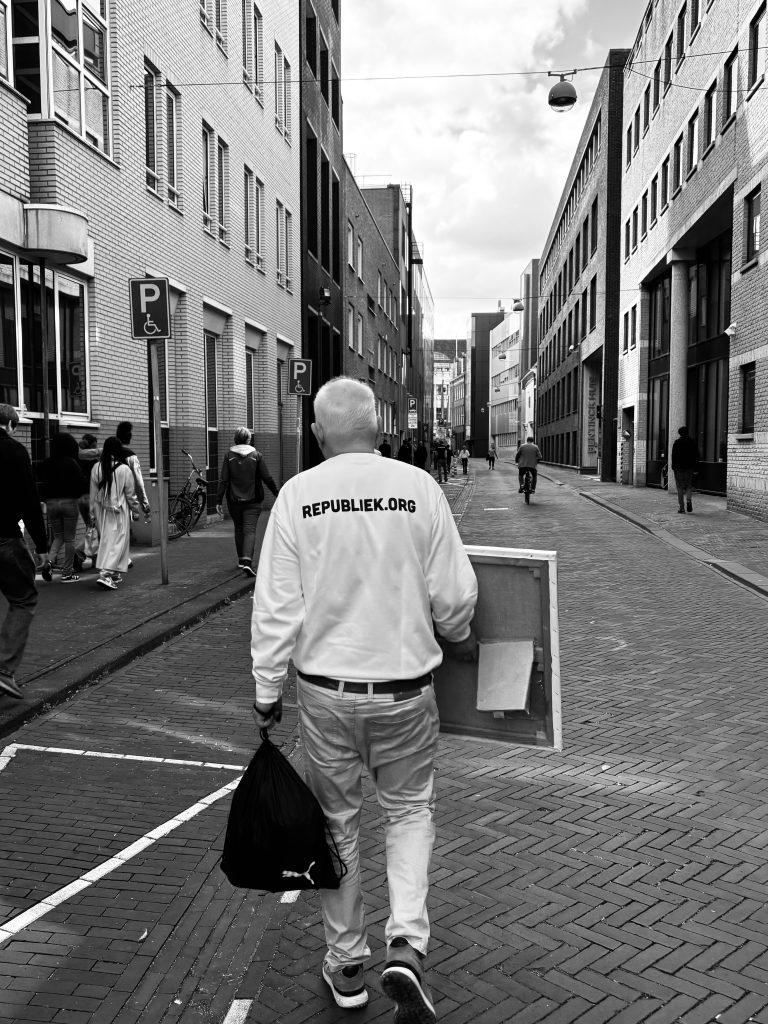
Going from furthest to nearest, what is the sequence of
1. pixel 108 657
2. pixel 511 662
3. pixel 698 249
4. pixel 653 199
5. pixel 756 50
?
pixel 653 199, pixel 698 249, pixel 756 50, pixel 108 657, pixel 511 662

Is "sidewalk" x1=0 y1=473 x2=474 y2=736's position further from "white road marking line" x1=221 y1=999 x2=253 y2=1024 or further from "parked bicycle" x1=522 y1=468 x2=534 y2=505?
"parked bicycle" x1=522 y1=468 x2=534 y2=505

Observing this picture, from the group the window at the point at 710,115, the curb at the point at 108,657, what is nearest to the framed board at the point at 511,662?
the curb at the point at 108,657

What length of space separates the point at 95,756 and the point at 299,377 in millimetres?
11676

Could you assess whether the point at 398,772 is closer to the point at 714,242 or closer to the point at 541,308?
the point at 714,242

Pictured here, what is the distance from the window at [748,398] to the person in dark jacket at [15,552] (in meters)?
16.8

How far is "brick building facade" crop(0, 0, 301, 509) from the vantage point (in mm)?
11328

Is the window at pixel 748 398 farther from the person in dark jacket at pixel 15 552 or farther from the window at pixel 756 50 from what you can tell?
the person in dark jacket at pixel 15 552

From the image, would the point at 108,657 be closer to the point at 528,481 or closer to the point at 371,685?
the point at 371,685

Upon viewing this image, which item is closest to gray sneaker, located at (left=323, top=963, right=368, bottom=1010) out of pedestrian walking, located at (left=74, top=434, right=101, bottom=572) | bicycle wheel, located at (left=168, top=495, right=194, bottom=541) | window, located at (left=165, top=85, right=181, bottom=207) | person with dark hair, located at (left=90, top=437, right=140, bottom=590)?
person with dark hair, located at (left=90, top=437, right=140, bottom=590)

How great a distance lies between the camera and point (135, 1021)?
269 cm

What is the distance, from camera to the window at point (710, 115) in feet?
75.6

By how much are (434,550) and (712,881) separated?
1778 mm

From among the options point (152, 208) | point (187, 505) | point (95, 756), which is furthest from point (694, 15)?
point (95, 756)

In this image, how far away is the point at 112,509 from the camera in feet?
33.4
